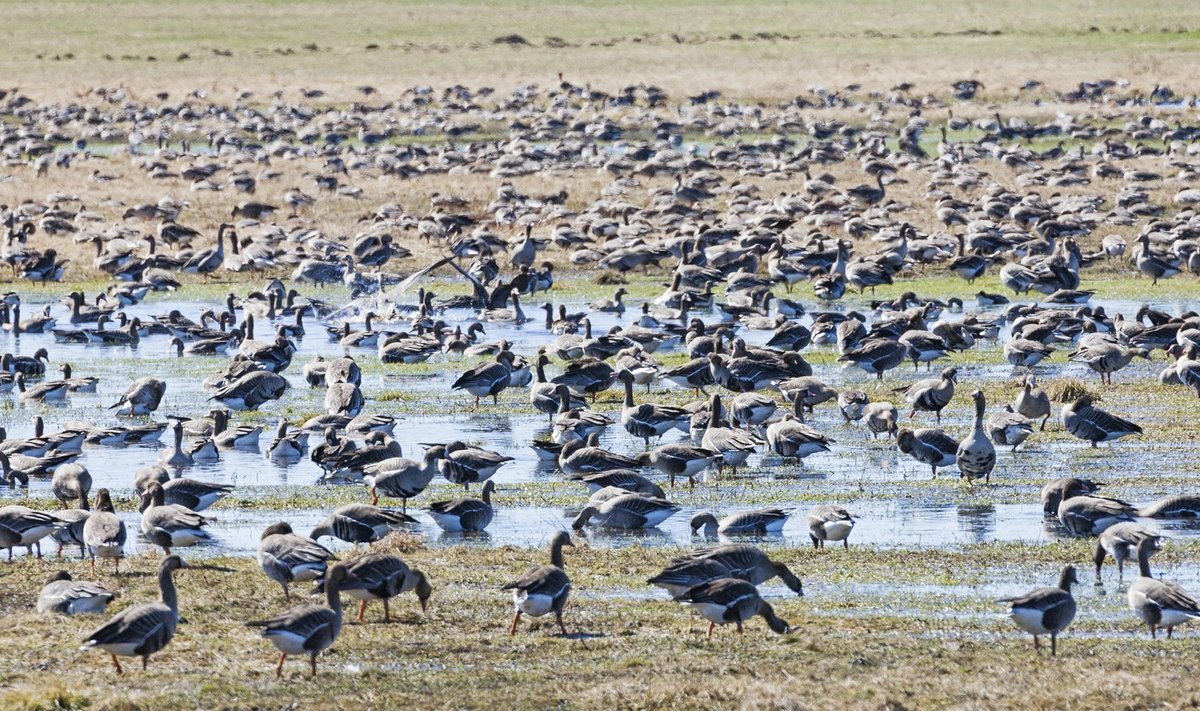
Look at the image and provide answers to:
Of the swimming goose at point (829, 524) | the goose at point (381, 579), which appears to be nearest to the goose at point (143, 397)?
the goose at point (381, 579)

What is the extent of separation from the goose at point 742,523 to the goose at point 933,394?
5639 millimetres

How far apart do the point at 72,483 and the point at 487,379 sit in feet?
25.2

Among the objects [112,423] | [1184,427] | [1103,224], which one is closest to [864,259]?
[1103,224]

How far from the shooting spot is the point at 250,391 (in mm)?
23672

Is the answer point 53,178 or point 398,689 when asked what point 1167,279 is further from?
point 53,178

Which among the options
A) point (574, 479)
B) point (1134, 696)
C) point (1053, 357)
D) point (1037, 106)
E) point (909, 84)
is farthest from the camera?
point (909, 84)

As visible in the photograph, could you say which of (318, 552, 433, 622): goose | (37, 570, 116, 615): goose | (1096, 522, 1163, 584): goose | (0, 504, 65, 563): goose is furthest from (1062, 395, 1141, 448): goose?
(37, 570, 116, 615): goose

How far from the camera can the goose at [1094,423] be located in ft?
65.5

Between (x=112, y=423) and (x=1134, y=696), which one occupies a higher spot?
(x=1134, y=696)

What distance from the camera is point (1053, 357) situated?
2736cm

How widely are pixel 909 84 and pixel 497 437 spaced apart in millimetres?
57266

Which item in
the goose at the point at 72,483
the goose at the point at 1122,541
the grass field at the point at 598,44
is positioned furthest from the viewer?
the grass field at the point at 598,44

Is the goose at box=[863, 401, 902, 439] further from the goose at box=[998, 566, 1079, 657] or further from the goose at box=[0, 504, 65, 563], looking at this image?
the goose at box=[0, 504, 65, 563]

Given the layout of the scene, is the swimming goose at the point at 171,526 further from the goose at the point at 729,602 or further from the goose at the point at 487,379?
the goose at the point at 487,379
